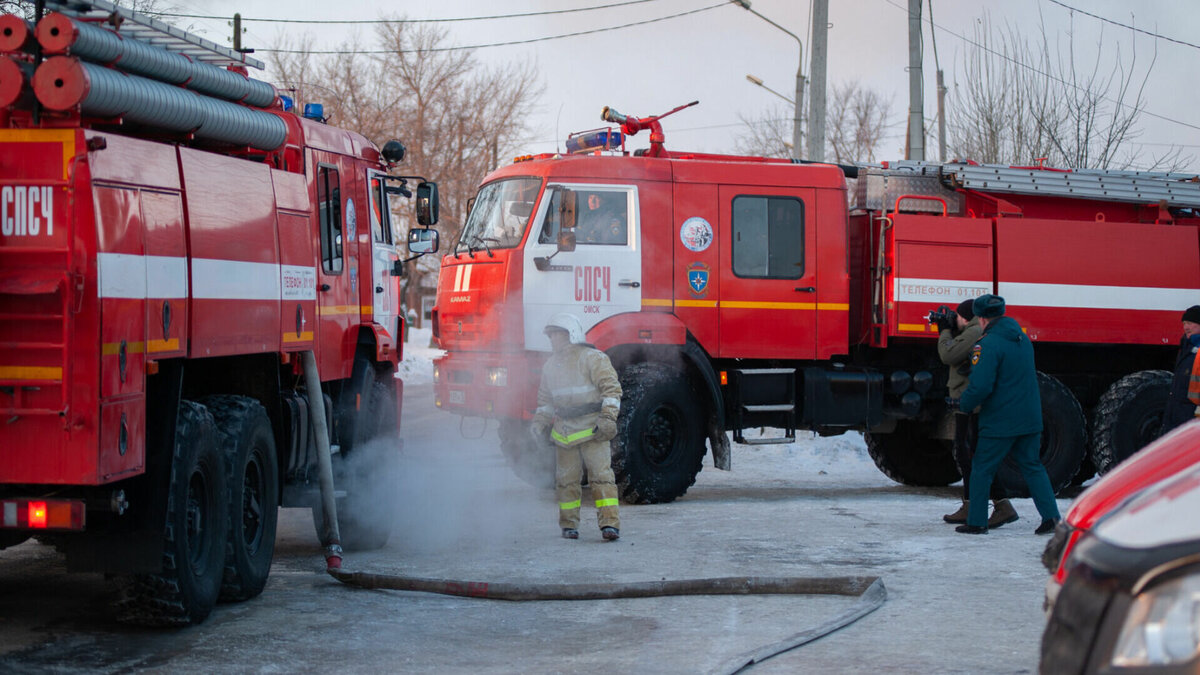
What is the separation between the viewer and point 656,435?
38.5 feet

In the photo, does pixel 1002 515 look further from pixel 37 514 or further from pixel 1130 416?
pixel 37 514

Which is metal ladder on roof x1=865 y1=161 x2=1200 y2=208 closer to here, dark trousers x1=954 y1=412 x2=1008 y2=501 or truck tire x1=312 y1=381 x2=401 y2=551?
dark trousers x1=954 y1=412 x2=1008 y2=501

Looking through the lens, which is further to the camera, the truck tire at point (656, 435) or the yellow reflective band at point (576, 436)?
the truck tire at point (656, 435)

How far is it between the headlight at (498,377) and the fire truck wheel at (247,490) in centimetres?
388

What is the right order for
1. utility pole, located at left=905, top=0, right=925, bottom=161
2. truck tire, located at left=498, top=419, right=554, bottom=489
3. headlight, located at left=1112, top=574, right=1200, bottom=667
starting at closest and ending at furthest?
headlight, located at left=1112, top=574, right=1200, bottom=667 < truck tire, located at left=498, top=419, right=554, bottom=489 < utility pole, located at left=905, top=0, right=925, bottom=161

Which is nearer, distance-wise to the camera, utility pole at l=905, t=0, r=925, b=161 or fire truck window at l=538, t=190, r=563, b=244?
fire truck window at l=538, t=190, r=563, b=244

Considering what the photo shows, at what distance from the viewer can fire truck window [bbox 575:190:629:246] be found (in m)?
11.8

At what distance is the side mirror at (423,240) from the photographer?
10.4 m

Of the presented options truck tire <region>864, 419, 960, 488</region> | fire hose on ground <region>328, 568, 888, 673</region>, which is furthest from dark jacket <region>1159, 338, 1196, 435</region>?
fire hose on ground <region>328, 568, 888, 673</region>

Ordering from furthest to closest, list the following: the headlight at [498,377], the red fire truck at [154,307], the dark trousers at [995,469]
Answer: the headlight at [498,377]
the dark trousers at [995,469]
the red fire truck at [154,307]

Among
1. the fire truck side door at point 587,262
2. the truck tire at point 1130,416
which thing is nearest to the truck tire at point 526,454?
the fire truck side door at point 587,262

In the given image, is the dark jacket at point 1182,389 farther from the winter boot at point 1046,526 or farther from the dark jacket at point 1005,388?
the winter boot at point 1046,526

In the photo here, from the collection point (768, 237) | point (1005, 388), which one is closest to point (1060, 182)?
point (768, 237)

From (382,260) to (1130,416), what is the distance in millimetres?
7449
